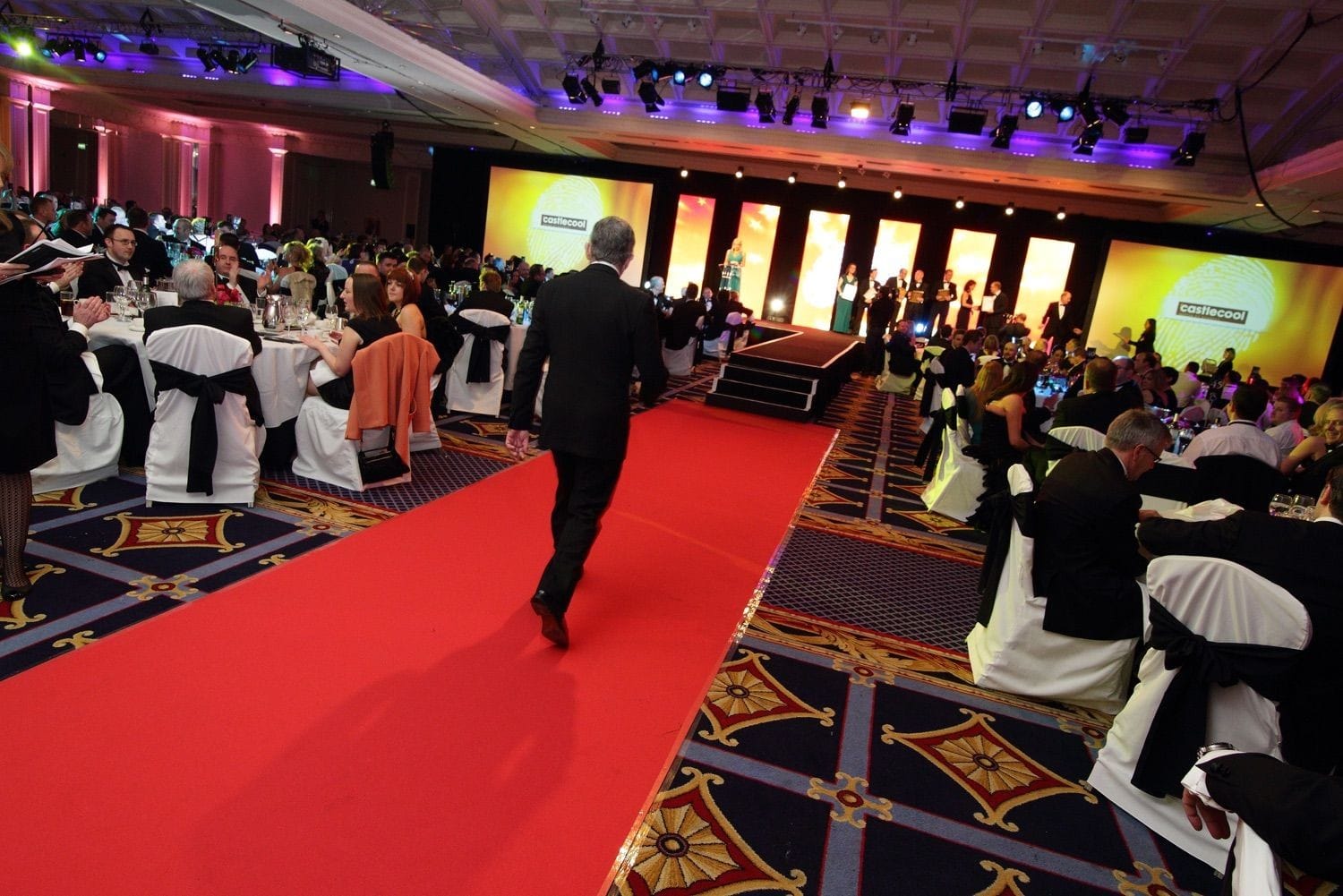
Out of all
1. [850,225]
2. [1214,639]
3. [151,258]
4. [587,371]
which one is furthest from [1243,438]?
[850,225]

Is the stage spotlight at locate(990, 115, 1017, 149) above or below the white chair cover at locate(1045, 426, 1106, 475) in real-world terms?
above

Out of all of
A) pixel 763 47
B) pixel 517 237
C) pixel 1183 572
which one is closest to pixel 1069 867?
pixel 1183 572

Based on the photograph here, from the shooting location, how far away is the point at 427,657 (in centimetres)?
292

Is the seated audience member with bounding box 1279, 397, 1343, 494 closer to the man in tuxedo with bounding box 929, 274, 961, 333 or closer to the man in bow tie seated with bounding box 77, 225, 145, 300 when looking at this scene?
the man in bow tie seated with bounding box 77, 225, 145, 300

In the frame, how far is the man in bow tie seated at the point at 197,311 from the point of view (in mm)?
3943

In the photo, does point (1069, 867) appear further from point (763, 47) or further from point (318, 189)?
point (318, 189)

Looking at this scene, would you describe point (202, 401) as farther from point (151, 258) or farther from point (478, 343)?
point (151, 258)

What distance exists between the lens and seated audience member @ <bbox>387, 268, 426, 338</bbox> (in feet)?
16.1

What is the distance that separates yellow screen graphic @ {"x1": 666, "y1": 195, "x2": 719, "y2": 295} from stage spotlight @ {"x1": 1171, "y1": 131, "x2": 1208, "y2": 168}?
9.43m

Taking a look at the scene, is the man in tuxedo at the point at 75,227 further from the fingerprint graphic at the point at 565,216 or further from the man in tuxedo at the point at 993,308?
the man in tuxedo at the point at 993,308

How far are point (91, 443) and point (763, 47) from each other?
9767mm

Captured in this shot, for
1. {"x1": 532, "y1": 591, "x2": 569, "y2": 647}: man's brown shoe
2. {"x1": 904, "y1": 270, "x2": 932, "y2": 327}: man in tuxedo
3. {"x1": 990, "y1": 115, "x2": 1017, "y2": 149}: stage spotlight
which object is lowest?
{"x1": 532, "y1": 591, "x2": 569, "y2": 647}: man's brown shoe

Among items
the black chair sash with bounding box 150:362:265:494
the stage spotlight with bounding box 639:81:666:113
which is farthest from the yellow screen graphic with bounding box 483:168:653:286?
the black chair sash with bounding box 150:362:265:494

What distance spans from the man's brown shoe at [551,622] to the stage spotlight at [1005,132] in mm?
10078
